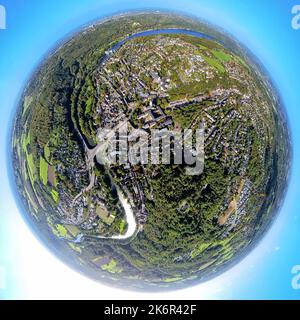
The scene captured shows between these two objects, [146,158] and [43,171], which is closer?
[146,158]

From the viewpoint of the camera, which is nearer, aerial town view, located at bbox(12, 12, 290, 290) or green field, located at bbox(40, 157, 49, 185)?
aerial town view, located at bbox(12, 12, 290, 290)

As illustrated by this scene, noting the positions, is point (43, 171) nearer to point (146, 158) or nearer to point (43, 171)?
point (43, 171)

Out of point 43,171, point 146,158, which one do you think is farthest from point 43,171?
point 146,158

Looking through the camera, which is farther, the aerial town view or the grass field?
the grass field

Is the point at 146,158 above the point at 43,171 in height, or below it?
below

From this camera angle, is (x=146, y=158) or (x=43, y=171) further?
(x=43, y=171)

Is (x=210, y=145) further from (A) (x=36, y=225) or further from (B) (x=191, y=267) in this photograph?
(A) (x=36, y=225)

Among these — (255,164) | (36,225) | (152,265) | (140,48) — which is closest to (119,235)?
(152,265)

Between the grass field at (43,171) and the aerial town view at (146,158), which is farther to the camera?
the grass field at (43,171)
